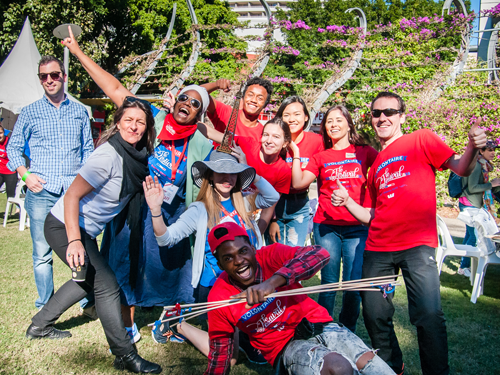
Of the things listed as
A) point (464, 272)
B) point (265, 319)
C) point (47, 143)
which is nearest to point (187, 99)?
point (47, 143)

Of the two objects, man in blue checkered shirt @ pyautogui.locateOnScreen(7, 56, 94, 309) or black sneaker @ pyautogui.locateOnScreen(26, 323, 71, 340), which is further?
man in blue checkered shirt @ pyautogui.locateOnScreen(7, 56, 94, 309)

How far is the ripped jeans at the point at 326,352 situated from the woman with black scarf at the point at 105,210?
132cm

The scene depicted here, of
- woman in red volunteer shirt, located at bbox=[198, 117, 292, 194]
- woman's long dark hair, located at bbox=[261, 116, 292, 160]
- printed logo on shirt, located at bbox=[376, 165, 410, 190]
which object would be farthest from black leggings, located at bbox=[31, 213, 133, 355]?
printed logo on shirt, located at bbox=[376, 165, 410, 190]

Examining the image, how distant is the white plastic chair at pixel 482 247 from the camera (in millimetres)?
4699

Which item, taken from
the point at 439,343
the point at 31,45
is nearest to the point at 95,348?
the point at 439,343

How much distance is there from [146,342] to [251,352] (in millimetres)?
1016

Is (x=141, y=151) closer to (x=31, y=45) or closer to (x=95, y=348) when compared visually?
(x=95, y=348)

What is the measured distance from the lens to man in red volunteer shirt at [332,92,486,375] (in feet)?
8.13

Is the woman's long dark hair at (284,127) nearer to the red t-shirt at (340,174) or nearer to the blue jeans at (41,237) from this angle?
the red t-shirt at (340,174)

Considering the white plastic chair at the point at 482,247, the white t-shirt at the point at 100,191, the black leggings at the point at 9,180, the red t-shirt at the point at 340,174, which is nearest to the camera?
the white t-shirt at the point at 100,191

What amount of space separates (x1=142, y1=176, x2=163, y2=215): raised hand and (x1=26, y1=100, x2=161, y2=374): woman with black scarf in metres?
0.30

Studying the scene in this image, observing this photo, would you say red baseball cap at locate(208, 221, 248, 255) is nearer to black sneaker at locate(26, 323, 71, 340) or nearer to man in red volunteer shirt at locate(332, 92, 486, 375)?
man in red volunteer shirt at locate(332, 92, 486, 375)

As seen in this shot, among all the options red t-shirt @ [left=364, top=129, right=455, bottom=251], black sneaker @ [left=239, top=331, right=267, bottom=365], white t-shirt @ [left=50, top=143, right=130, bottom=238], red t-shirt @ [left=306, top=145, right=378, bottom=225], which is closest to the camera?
red t-shirt @ [left=364, top=129, right=455, bottom=251]

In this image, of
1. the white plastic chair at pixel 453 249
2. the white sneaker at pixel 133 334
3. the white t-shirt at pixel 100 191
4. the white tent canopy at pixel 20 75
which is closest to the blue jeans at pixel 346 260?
the white sneaker at pixel 133 334
